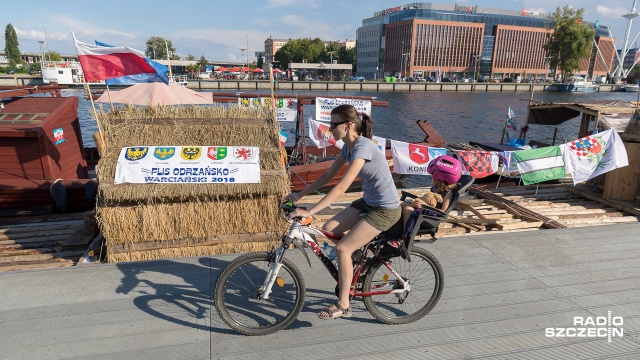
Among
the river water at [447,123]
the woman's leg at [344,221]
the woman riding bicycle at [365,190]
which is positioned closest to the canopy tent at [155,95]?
the woman's leg at [344,221]

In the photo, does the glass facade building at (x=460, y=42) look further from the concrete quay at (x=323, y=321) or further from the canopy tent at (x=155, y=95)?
the concrete quay at (x=323, y=321)

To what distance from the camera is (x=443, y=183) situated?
165 inches

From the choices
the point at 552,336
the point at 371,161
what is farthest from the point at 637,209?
the point at 371,161

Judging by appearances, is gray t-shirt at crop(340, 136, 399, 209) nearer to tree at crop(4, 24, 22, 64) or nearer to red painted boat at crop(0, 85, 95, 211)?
red painted boat at crop(0, 85, 95, 211)

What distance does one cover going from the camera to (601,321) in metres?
3.91

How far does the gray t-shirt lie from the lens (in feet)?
11.0

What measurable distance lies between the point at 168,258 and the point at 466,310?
13.0 ft

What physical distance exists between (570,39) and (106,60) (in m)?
107

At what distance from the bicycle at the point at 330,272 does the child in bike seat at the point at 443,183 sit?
340 mm

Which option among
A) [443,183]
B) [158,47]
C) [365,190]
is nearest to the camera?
[365,190]

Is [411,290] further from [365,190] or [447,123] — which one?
[447,123]

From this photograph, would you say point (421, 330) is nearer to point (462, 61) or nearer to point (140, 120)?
point (140, 120)

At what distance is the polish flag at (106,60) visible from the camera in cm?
721

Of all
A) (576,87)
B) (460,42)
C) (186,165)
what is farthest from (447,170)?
(460,42)
